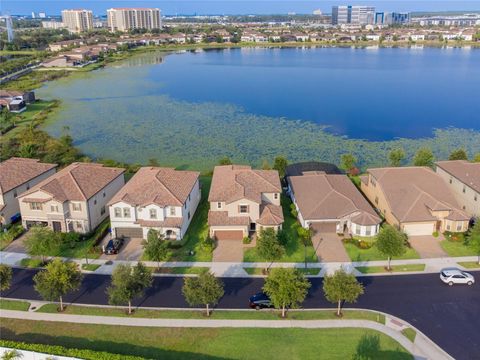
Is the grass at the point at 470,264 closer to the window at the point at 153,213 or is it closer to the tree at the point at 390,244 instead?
the tree at the point at 390,244

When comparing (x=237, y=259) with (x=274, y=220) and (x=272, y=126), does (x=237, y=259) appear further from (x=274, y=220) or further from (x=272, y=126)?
(x=272, y=126)

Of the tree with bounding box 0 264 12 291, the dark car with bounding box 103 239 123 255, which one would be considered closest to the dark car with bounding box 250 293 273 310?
the dark car with bounding box 103 239 123 255

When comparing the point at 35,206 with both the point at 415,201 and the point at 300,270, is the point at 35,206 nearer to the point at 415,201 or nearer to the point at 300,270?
the point at 300,270

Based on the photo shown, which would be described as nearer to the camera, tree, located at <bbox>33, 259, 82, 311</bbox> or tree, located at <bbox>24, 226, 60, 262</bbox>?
tree, located at <bbox>33, 259, 82, 311</bbox>

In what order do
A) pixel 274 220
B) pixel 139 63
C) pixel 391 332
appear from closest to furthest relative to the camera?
pixel 391 332 < pixel 274 220 < pixel 139 63

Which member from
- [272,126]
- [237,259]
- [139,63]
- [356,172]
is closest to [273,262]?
[237,259]

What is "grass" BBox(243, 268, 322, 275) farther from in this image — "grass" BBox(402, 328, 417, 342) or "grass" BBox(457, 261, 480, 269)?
"grass" BBox(457, 261, 480, 269)
